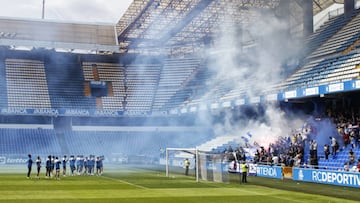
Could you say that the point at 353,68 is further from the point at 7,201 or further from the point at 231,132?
the point at 7,201

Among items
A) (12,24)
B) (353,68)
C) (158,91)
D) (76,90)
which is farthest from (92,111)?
(353,68)

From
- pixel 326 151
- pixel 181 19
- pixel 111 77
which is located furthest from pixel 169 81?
pixel 326 151

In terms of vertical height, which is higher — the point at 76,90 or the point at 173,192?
the point at 76,90

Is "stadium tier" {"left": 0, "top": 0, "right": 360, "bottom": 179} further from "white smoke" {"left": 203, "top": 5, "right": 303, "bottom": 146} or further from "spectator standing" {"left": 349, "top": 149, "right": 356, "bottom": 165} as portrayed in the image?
"spectator standing" {"left": 349, "top": 149, "right": 356, "bottom": 165}

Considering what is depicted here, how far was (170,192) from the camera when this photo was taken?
23656mm

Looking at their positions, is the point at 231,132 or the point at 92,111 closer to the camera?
the point at 231,132

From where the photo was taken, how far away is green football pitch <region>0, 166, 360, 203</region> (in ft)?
68.4

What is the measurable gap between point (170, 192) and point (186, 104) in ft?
101

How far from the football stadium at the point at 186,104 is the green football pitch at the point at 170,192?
0.29 ft

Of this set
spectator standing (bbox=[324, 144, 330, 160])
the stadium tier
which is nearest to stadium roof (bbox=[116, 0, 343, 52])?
the stadium tier

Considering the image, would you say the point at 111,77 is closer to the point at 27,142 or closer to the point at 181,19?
the point at 27,142

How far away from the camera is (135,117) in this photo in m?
59.0

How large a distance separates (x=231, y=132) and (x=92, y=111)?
1588 cm

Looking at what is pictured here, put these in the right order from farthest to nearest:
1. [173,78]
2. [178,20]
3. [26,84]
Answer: [173,78], [26,84], [178,20]
